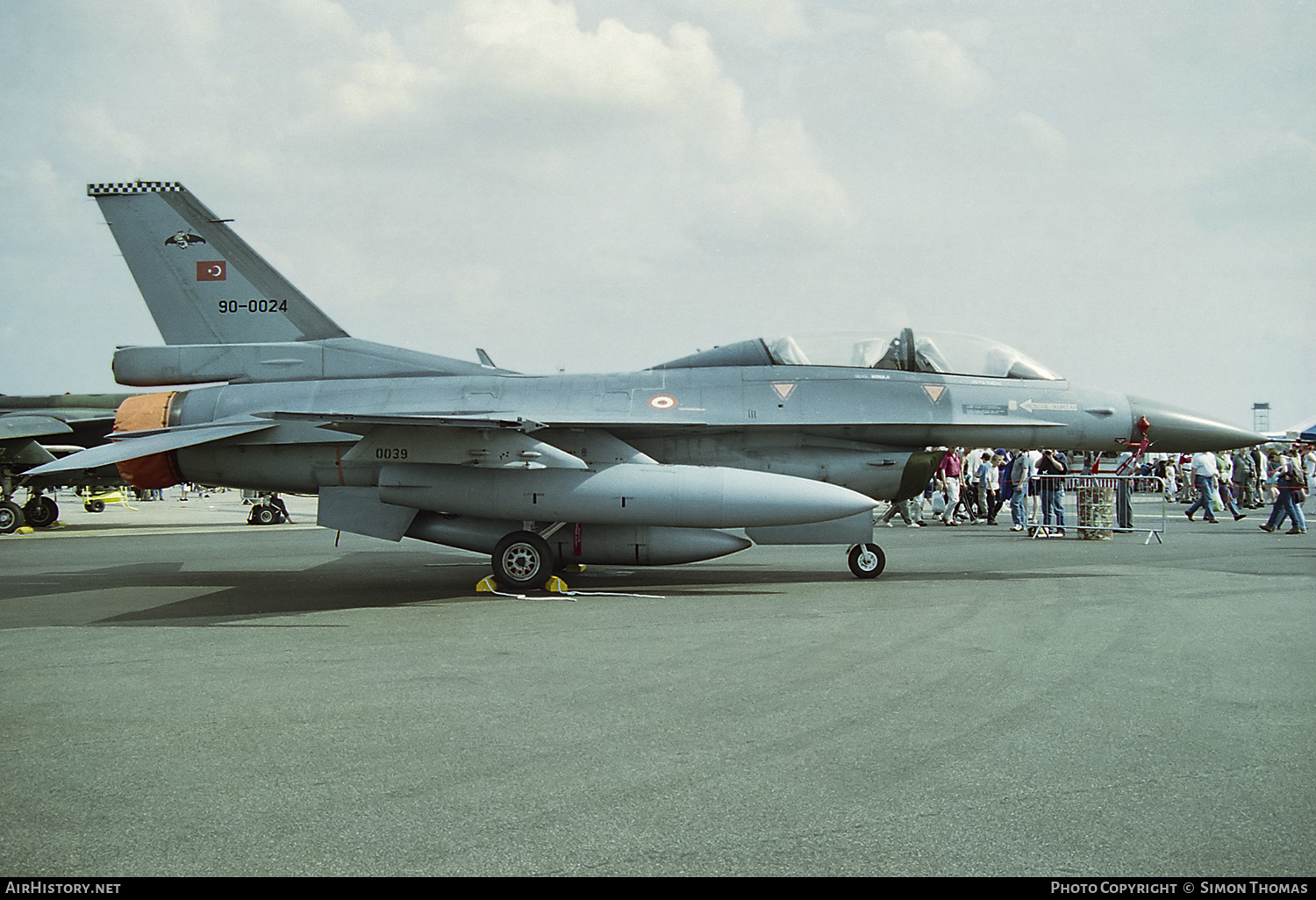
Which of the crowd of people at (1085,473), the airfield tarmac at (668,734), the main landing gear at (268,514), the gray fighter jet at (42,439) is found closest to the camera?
the airfield tarmac at (668,734)

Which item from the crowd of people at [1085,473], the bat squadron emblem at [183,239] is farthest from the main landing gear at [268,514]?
the crowd of people at [1085,473]

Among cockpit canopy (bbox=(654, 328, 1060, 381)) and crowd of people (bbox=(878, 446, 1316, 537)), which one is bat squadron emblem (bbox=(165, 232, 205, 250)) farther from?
crowd of people (bbox=(878, 446, 1316, 537))

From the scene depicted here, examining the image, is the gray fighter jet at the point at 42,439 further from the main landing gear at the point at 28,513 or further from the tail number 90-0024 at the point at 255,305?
Result: the tail number 90-0024 at the point at 255,305

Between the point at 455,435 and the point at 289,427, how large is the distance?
6.86ft

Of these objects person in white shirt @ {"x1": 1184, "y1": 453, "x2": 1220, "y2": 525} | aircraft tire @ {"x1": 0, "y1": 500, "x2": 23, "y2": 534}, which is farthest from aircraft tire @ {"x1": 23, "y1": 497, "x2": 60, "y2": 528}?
person in white shirt @ {"x1": 1184, "y1": 453, "x2": 1220, "y2": 525}

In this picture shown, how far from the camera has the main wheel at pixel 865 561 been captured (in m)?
10.8

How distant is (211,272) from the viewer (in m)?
11.5

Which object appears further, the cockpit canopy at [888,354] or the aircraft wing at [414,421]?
the cockpit canopy at [888,354]

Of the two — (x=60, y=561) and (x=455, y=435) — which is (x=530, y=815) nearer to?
(x=455, y=435)

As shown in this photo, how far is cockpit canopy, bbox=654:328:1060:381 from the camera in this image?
10812 millimetres

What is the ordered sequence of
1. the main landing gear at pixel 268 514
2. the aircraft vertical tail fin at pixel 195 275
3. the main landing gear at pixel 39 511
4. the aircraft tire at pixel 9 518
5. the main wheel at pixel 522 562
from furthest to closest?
the main landing gear at pixel 268 514 → the main landing gear at pixel 39 511 → the aircraft tire at pixel 9 518 → the aircraft vertical tail fin at pixel 195 275 → the main wheel at pixel 522 562

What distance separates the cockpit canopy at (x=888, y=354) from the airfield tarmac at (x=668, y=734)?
2.66 meters

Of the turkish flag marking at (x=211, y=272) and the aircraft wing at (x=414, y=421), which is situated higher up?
the turkish flag marking at (x=211, y=272)

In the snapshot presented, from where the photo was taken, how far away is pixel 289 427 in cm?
1052
